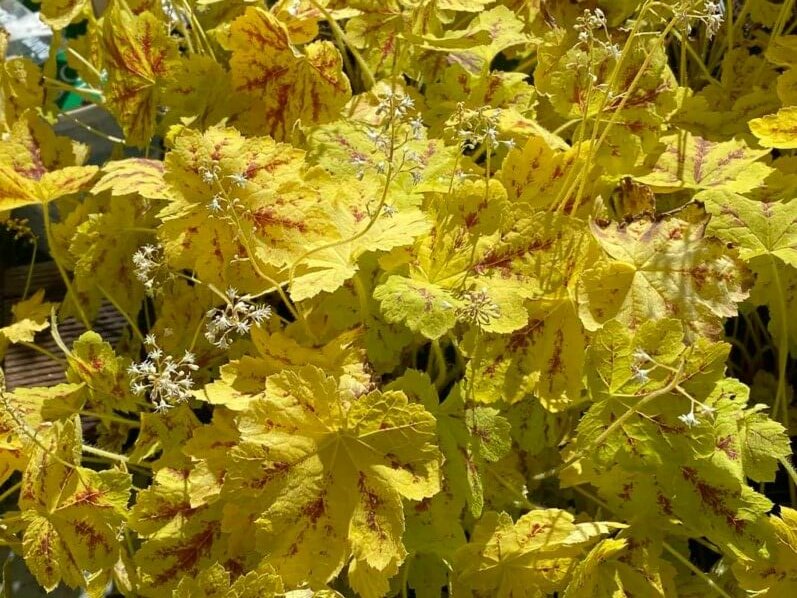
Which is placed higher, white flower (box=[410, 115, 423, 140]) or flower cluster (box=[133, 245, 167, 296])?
white flower (box=[410, 115, 423, 140])

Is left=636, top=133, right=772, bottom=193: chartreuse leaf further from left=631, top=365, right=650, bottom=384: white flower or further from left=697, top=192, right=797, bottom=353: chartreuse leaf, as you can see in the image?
left=631, top=365, right=650, bottom=384: white flower

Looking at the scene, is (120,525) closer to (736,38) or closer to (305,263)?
Result: (305,263)

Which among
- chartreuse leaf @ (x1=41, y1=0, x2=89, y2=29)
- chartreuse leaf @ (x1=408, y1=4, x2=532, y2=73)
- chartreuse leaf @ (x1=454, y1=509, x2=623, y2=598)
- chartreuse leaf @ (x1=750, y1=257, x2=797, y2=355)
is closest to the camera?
chartreuse leaf @ (x1=454, y1=509, x2=623, y2=598)

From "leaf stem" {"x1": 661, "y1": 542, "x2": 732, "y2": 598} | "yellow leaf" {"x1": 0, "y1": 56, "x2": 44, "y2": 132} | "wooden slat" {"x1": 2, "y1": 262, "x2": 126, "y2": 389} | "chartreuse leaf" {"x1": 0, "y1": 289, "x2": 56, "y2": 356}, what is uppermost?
"yellow leaf" {"x1": 0, "y1": 56, "x2": 44, "y2": 132}

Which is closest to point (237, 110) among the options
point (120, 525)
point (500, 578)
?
point (120, 525)

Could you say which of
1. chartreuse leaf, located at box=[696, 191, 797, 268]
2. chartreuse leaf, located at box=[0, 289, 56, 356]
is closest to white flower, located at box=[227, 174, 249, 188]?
chartreuse leaf, located at box=[0, 289, 56, 356]

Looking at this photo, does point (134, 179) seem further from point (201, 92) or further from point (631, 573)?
point (631, 573)

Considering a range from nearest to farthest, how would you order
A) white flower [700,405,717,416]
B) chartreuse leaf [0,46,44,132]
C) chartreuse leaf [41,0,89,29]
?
white flower [700,405,717,416] < chartreuse leaf [41,0,89,29] < chartreuse leaf [0,46,44,132]

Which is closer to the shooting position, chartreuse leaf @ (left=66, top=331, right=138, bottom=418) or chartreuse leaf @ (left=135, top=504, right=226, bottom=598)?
chartreuse leaf @ (left=135, top=504, right=226, bottom=598)
